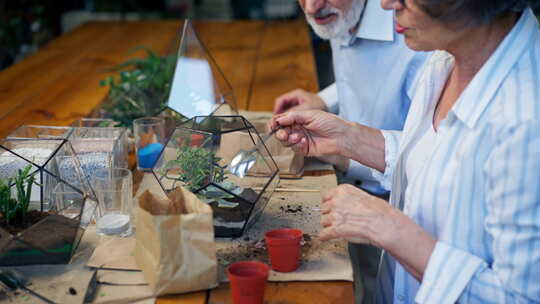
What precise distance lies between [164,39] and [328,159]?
201 cm

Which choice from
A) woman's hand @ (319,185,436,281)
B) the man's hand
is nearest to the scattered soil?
woman's hand @ (319,185,436,281)

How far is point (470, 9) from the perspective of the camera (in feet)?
4.03

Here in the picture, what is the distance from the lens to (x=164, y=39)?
3701mm

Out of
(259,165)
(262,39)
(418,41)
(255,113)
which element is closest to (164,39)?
(262,39)

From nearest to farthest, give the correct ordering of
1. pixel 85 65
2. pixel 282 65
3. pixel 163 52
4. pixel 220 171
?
pixel 220 171, pixel 85 65, pixel 282 65, pixel 163 52

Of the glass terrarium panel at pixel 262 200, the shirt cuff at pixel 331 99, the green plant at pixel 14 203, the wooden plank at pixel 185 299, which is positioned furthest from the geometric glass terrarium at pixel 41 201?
the shirt cuff at pixel 331 99

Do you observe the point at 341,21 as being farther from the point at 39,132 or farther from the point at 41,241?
the point at 41,241

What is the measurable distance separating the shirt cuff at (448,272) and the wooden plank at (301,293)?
0.15 meters

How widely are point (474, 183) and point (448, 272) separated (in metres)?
0.17

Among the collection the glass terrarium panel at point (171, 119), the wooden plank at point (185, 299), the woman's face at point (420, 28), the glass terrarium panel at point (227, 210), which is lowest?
the wooden plank at point (185, 299)

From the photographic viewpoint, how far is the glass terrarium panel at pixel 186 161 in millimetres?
1491

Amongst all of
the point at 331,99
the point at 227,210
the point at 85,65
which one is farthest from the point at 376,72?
the point at 85,65

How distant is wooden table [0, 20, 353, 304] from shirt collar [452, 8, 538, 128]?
41 centimetres

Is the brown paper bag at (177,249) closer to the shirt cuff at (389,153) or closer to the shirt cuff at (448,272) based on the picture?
the shirt cuff at (448,272)
